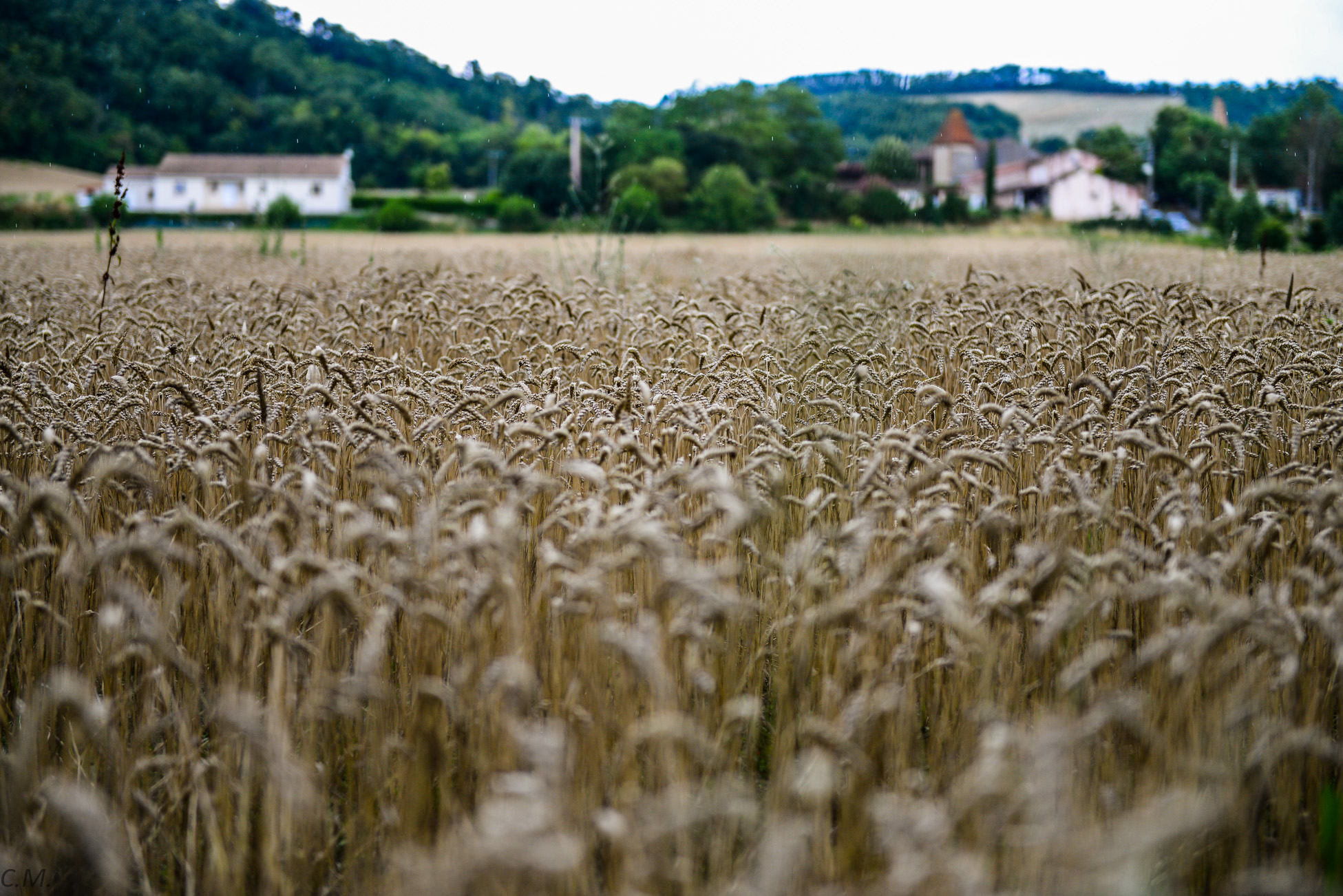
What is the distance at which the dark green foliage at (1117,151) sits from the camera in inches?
2544

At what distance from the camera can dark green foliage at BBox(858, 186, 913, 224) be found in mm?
10414

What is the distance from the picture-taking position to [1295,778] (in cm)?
235

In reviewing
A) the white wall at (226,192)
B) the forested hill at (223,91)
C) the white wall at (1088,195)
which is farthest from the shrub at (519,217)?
the white wall at (1088,195)

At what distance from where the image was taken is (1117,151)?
73.2 meters

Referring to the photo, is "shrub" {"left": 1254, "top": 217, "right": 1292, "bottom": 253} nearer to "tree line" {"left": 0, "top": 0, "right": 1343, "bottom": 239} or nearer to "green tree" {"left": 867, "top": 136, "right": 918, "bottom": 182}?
"tree line" {"left": 0, "top": 0, "right": 1343, "bottom": 239}

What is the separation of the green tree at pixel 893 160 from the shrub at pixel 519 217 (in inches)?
1511

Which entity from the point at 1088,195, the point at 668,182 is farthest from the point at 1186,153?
the point at 668,182

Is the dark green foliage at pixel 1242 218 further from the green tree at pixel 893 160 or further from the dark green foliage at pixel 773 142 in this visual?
the green tree at pixel 893 160

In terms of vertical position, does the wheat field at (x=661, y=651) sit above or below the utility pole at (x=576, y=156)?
below

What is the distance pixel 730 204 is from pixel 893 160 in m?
38.6

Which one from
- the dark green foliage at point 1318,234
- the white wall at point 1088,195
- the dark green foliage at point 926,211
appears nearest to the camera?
the dark green foliage at point 926,211

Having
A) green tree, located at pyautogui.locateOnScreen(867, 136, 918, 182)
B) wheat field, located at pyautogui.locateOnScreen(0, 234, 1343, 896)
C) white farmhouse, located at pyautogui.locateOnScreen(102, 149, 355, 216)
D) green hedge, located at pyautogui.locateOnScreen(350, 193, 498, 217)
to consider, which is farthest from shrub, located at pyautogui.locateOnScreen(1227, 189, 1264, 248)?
white farmhouse, located at pyautogui.locateOnScreen(102, 149, 355, 216)

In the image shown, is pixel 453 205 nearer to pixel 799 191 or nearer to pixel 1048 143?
pixel 799 191

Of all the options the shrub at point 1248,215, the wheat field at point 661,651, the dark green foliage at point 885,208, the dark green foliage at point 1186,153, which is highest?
the dark green foliage at point 1186,153
